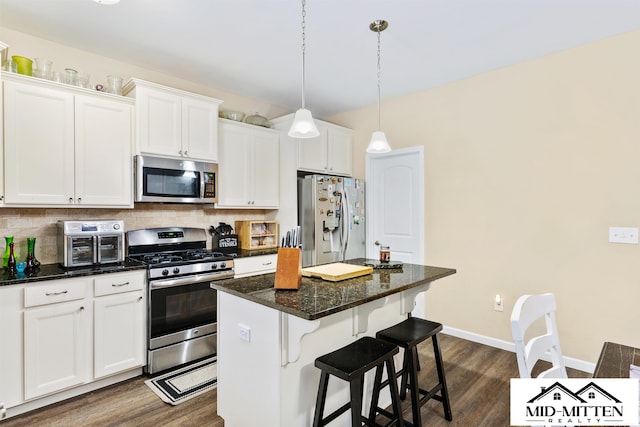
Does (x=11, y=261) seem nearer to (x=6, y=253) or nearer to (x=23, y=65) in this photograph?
(x=6, y=253)

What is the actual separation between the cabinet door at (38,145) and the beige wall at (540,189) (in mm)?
3320

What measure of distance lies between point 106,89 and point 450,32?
9.61 ft

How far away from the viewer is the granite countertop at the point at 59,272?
6.98ft

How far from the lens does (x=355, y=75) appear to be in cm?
339

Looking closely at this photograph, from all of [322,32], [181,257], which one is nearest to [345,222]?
[181,257]

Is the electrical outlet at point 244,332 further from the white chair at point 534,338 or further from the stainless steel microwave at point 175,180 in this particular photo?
the stainless steel microwave at point 175,180

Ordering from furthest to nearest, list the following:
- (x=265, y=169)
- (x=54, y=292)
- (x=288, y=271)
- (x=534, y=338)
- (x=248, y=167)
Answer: (x=265, y=169), (x=248, y=167), (x=54, y=292), (x=288, y=271), (x=534, y=338)

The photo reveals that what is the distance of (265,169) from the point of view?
12.6ft

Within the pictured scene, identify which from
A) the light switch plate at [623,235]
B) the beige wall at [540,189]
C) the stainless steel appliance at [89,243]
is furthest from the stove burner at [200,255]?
the light switch plate at [623,235]

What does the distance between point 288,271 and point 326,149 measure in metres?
2.72

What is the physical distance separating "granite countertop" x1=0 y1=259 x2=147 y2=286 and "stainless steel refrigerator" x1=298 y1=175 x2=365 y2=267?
1.82 m

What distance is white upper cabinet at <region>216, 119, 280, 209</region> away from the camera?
3498mm

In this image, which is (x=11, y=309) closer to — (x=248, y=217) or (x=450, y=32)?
(x=248, y=217)

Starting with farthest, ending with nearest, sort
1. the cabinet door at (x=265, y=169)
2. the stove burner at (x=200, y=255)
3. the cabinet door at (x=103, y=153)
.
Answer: the cabinet door at (x=265, y=169) → the stove burner at (x=200, y=255) → the cabinet door at (x=103, y=153)
